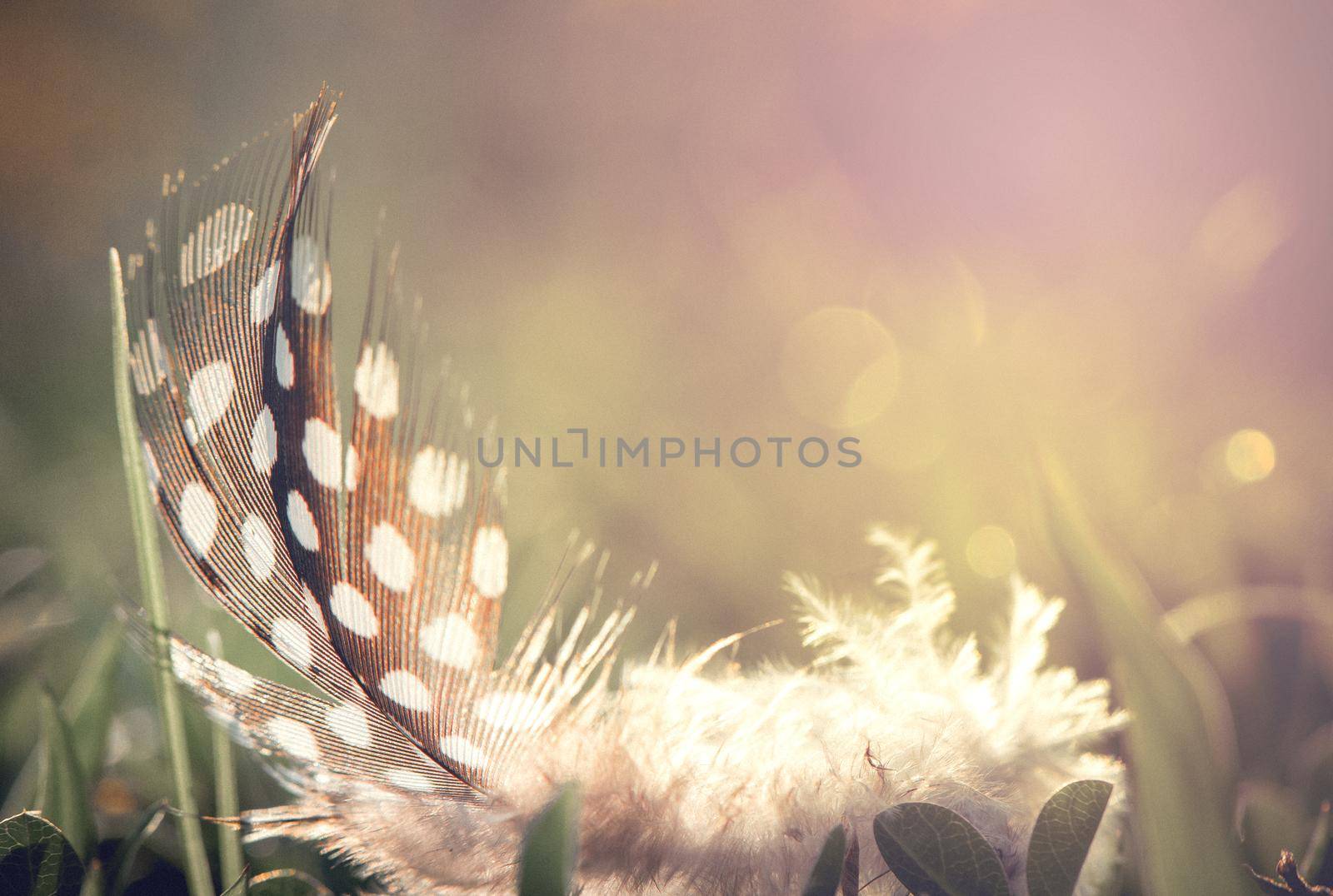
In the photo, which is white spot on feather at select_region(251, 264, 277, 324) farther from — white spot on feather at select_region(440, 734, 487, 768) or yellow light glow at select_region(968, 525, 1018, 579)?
yellow light glow at select_region(968, 525, 1018, 579)

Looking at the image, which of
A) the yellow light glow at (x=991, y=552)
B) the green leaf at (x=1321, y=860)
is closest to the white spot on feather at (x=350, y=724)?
the green leaf at (x=1321, y=860)

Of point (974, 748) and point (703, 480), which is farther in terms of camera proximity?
point (703, 480)

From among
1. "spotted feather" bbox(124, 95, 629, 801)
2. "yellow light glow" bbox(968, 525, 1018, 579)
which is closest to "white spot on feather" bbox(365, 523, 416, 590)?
"spotted feather" bbox(124, 95, 629, 801)

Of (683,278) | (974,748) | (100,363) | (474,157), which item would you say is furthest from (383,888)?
(474,157)

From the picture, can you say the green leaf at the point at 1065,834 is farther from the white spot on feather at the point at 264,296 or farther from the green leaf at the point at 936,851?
the white spot on feather at the point at 264,296

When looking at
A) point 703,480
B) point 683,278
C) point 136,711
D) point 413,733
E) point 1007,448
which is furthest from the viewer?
point 683,278

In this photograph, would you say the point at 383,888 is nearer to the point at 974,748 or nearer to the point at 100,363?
the point at 974,748

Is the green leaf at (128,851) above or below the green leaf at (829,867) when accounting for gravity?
below
